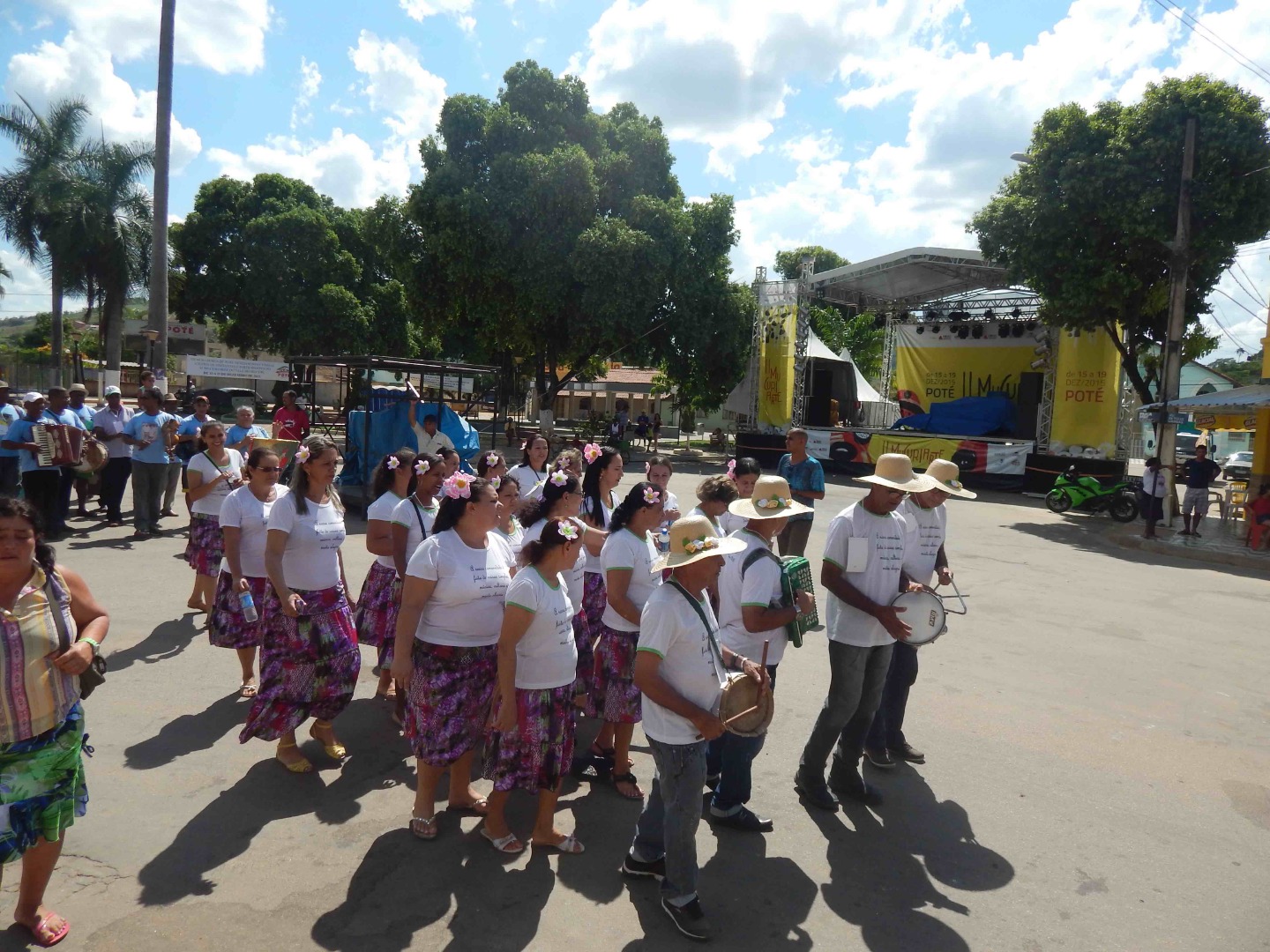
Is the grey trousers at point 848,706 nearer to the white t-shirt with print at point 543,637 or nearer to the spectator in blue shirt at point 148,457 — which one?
the white t-shirt with print at point 543,637

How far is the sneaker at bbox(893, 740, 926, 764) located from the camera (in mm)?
4820

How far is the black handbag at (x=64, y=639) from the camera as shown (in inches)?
111

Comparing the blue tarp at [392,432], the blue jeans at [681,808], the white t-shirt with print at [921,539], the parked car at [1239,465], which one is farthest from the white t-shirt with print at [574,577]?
the parked car at [1239,465]

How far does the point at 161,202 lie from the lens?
1352cm

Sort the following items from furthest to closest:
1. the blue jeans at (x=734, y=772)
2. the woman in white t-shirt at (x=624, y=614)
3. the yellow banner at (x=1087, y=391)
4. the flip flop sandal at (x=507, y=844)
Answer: the yellow banner at (x=1087, y=391) < the woman in white t-shirt at (x=624, y=614) < the blue jeans at (x=734, y=772) < the flip flop sandal at (x=507, y=844)

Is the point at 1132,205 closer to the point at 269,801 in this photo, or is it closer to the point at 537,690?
the point at 537,690

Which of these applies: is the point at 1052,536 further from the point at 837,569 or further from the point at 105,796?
the point at 105,796

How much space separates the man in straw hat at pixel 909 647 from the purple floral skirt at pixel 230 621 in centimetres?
377

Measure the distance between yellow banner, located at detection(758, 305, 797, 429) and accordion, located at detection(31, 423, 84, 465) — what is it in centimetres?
2016

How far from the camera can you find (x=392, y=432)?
1212 cm

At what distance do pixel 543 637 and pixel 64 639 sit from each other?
1.70 meters

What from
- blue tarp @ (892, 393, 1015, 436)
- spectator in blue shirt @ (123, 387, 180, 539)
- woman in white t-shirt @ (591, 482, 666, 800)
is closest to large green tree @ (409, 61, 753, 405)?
blue tarp @ (892, 393, 1015, 436)

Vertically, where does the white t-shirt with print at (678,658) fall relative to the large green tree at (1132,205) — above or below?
below

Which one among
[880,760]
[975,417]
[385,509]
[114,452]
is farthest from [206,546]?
[975,417]
